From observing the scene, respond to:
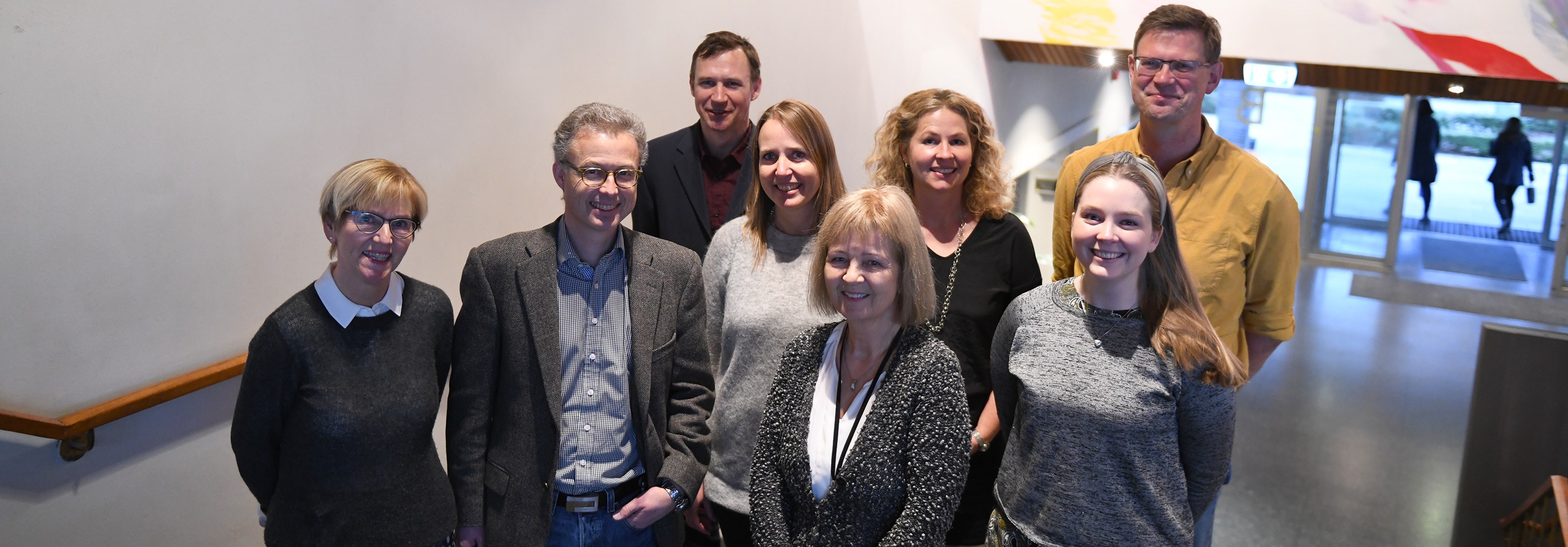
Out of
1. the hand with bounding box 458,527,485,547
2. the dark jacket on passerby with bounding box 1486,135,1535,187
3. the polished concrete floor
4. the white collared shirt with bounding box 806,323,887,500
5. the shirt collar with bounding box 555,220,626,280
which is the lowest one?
the polished concrete floor

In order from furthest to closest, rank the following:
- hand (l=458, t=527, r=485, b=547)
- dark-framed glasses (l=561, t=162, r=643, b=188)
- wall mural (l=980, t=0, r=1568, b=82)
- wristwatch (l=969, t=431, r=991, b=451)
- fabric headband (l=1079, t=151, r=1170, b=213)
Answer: wall mural (l=980, t=0, r=1568, b=82)
wristwatch (l=969, t=431, r=991, b=451)
hand (l=458, t=527, r=485, b=547)
dark-framed glasses (l=561, t=162, r=643, b=188)
fabric headband (l=1079, t=151, r=1170, b=213)

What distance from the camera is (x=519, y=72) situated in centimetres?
Result: 365

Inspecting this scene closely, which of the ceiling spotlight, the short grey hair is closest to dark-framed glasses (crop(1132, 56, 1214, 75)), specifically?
the short grey hair

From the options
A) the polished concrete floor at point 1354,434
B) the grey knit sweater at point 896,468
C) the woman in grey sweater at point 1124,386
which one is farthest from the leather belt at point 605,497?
the polished concrete floor at point 1354,434

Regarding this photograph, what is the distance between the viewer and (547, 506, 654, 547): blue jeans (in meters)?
2.35

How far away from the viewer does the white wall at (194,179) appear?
95.3 inches

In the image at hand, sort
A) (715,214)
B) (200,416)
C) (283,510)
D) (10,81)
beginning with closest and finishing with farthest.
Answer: (283,510) < (10,81) < (200,416) < (715,214)

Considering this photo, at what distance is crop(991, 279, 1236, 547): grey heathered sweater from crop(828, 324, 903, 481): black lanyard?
29 centimetres

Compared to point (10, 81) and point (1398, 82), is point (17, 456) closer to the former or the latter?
point (10, 81)

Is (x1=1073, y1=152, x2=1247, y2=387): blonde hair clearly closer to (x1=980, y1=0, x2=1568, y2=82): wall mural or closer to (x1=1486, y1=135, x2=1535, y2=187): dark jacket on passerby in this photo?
(x1=980, y1=0, x2=1568, y2=82): wall mural

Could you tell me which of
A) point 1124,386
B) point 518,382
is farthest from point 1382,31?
point 518,382

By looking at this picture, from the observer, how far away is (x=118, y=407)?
2570 millimetres

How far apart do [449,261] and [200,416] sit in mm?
913

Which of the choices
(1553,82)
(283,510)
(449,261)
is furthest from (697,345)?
(1553,82)
